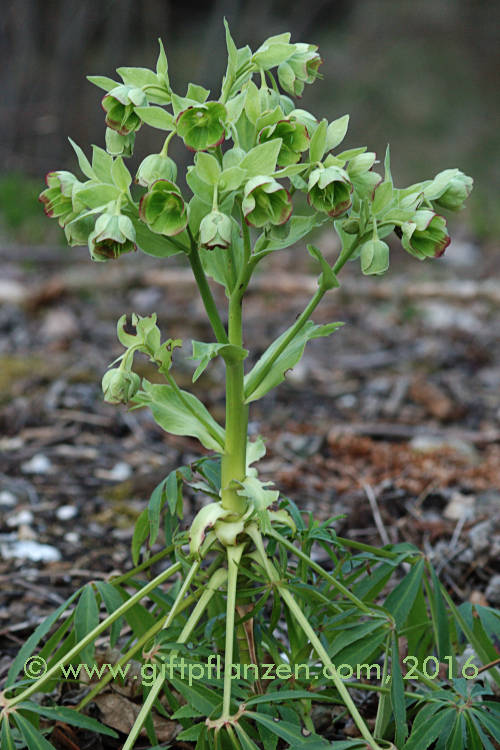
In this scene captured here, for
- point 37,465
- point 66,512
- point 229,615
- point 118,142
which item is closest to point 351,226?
point 118,142

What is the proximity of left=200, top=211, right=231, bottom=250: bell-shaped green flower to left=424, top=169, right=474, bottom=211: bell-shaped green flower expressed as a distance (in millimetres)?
253

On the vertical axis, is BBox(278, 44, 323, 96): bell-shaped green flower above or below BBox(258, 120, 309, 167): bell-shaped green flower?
above

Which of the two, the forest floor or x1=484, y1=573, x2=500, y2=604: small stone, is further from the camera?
the forest floor

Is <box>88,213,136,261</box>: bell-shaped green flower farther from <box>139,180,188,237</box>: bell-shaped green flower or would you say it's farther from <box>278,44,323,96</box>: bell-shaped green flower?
<box>278,44,323,96</box>: bell-shaped green flower

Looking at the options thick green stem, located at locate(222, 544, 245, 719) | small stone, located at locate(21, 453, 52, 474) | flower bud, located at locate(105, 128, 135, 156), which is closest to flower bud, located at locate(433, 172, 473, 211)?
flower bud, located at locate(105, 128, 135, 156)

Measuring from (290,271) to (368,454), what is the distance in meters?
2.09

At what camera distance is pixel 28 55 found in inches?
205

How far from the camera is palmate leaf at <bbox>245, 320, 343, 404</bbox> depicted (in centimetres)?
99

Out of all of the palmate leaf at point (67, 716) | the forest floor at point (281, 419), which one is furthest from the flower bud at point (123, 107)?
the forest floor at point (281, 419)

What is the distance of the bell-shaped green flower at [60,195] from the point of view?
91 cm

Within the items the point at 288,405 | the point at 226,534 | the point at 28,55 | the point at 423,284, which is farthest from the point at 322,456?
the point at 28,55

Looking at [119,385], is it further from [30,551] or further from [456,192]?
[30,551]

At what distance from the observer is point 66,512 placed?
175 centimetres

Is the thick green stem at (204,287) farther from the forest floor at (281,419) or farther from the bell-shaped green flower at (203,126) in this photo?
the forest floor at (281,419)
